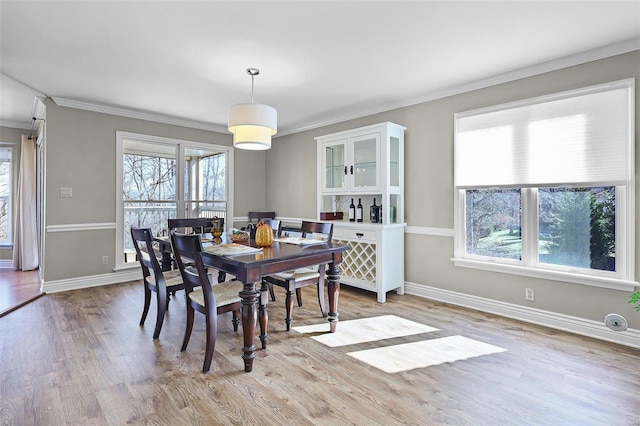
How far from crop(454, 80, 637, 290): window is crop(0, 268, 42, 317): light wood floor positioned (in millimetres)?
4837

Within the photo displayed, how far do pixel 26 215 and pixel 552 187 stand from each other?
23.1ft

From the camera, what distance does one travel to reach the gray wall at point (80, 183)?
4.15 meters

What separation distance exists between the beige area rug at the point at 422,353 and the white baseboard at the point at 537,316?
0.82m

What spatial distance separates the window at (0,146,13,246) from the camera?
545cm

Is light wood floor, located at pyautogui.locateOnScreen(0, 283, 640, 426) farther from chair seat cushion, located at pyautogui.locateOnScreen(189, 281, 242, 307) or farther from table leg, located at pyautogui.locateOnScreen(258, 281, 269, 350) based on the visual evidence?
chair seat cushion, located at pyautogui.locateOnScreen(189, 281, 242, 307)

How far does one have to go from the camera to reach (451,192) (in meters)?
3.75

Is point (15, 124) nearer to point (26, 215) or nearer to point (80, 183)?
point (26, 215)

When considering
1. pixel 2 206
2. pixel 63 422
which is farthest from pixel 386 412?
pixel 2 206

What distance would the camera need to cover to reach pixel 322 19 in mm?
2355

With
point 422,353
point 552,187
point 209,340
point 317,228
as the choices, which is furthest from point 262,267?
point 552,187

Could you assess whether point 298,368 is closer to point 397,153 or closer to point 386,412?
point 386,412

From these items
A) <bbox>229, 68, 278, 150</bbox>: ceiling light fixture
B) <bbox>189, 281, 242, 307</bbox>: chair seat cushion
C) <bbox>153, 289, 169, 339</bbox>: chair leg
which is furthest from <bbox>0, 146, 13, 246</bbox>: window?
<bbox>189, 281, 242, 307</bbox>: chair seat cushion

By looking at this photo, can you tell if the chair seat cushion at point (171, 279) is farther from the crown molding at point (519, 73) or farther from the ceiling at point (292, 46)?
the crown molding at point (519, 73)

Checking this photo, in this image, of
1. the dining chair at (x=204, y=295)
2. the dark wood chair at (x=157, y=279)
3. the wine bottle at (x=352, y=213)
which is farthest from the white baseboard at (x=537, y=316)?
the dark wood chair at (x=157, y=279)
